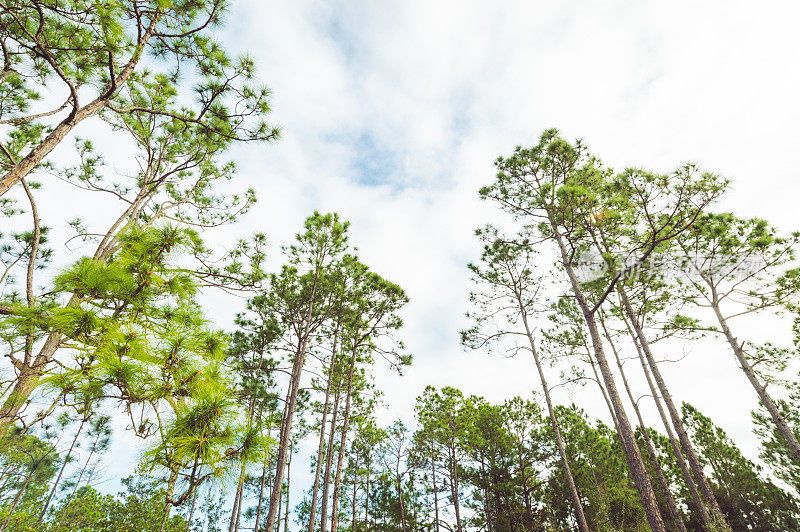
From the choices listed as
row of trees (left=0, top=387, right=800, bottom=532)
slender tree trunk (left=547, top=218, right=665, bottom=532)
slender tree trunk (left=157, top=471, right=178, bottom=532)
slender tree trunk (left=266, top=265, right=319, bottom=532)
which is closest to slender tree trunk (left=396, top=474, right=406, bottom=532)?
row of trees (left=0, top=387, right=800, bottom=532)

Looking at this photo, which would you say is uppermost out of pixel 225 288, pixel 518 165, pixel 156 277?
pixel 518 165

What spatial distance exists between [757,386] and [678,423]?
2.46 metres

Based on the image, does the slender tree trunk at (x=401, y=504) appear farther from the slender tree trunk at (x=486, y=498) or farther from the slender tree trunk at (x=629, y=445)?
the slender tree trunk at (x=629, y=445)

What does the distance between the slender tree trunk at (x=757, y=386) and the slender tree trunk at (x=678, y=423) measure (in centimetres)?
197

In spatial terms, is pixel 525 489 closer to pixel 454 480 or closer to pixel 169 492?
pixel 454 480

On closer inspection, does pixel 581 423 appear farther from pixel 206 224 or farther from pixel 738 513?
pixel 206 224

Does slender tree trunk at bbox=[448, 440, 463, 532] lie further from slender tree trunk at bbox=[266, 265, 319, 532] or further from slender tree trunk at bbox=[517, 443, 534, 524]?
slender tree trunk at bbox=[266, 265, 319, 532]

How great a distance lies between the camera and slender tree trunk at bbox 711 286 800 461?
7.96 m

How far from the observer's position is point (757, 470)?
14.4 m

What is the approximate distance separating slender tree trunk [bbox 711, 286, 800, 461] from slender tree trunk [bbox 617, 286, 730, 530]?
1968 mm

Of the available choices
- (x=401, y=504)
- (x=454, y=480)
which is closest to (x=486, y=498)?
(x=454, y=480)

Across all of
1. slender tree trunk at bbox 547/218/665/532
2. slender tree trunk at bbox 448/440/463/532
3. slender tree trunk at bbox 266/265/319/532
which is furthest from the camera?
slender tree trunk at bbox 448/440/463/532

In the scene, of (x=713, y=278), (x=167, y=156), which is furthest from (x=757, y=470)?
(x=167, y=156)

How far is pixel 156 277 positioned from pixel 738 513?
76.0 feet
